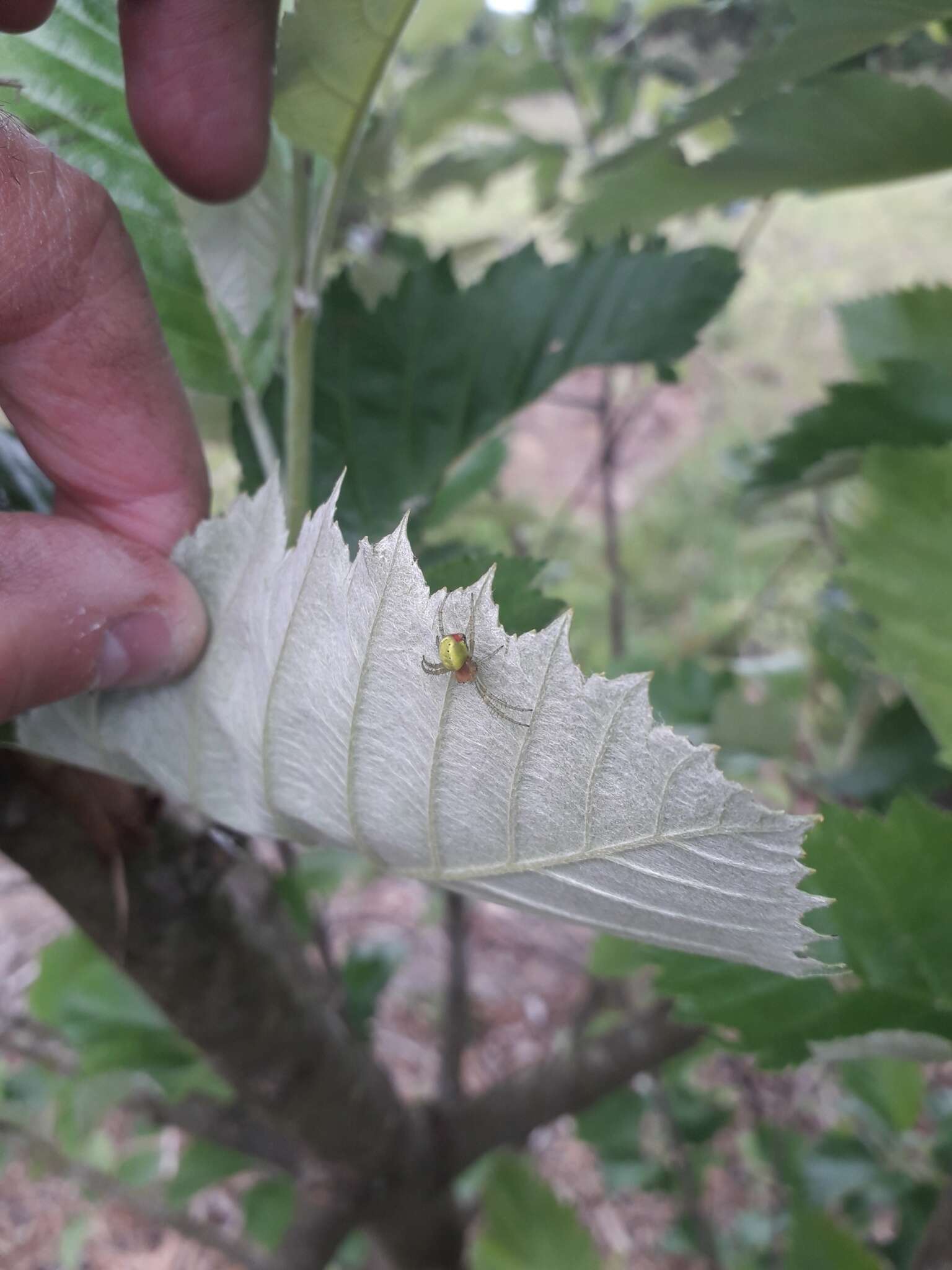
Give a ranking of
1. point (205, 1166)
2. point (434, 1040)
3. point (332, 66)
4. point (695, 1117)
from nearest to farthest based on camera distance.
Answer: point (332, 66), point (205, 1166), point (695, 1117), point (434, 1040)

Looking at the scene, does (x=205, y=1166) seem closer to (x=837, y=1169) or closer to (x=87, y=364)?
(x=837, y=1169)

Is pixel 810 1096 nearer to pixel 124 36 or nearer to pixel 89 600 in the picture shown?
pixel 89 600

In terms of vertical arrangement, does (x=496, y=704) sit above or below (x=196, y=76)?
below

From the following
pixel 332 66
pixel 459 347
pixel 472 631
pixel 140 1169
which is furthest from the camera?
pixel 140 1169

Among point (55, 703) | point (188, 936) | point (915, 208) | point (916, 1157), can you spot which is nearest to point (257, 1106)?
point (188, 936)

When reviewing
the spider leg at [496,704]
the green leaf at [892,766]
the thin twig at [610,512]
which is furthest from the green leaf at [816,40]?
the thin twig at [610,512]

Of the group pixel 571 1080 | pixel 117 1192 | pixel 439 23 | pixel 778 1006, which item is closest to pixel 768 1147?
pixel 571 1080
